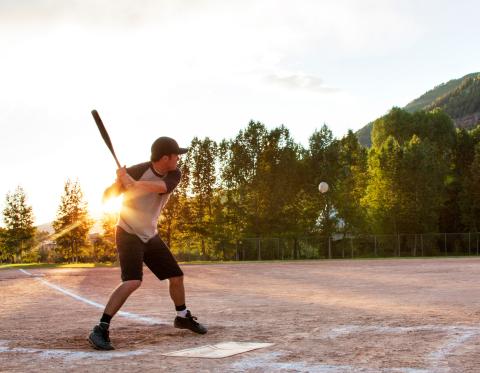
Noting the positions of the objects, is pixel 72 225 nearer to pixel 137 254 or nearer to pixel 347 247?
pixel 347 247

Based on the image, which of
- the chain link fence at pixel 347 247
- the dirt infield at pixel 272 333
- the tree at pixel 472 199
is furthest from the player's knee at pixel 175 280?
the tree at pixel 472 199

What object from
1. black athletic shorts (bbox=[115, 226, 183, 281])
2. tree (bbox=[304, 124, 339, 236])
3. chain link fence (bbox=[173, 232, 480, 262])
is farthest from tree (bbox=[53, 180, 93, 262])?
black athletic shorts (bbox=[115, 226, 183, 281])

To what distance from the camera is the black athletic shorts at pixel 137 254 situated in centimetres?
589

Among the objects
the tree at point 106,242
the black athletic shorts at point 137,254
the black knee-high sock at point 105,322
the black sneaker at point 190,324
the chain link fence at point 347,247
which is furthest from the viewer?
the tree at point 106,242

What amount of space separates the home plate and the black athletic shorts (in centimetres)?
105

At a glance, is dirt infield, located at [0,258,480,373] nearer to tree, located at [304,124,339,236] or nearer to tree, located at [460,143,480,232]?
tree, located at [304,124,339,236]

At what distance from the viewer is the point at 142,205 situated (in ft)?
19.6

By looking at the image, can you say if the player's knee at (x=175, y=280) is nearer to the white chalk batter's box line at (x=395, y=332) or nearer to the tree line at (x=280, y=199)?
the white chalk batter's box line at (x=395, y=332)

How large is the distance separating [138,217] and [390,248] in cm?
4618

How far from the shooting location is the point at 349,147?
6128 centimetres

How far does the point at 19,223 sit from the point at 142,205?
54.2 metres

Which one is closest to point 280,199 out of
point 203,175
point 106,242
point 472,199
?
point 203,175

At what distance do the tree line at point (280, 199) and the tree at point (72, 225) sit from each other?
89 mm

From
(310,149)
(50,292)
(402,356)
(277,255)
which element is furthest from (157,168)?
(310,149)
